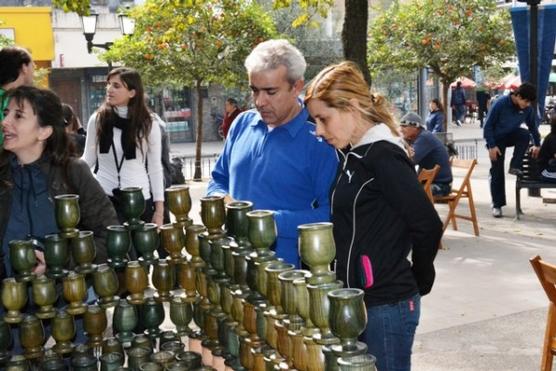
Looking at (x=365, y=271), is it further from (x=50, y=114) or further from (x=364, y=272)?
(x=50, y=114)

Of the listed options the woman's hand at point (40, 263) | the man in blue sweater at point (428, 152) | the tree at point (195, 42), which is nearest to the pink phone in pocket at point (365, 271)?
the woman's hand at point (40, 263)

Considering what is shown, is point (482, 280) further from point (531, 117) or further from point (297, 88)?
point (297, 88)

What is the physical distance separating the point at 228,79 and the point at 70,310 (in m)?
17.2

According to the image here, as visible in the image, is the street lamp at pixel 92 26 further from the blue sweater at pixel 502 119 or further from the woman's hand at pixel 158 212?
the woman's hand at pixel 158 212

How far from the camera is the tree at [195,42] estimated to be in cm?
1880

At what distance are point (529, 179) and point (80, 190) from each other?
8.66 meters

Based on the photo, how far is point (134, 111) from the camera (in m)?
6.16

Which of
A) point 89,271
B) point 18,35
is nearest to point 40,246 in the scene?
point 89,271

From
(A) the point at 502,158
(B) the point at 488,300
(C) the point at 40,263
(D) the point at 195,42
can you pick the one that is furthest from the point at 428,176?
(D) the point at 195,42

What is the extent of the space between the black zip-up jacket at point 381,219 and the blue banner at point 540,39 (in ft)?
35.6

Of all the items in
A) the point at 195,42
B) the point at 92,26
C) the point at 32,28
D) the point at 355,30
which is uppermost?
the point at 32,28

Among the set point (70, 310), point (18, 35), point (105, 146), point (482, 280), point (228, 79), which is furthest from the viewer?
point (18, 35)

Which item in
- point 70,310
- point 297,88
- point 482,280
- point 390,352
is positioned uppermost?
point 297,88

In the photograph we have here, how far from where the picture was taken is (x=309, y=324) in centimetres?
224
